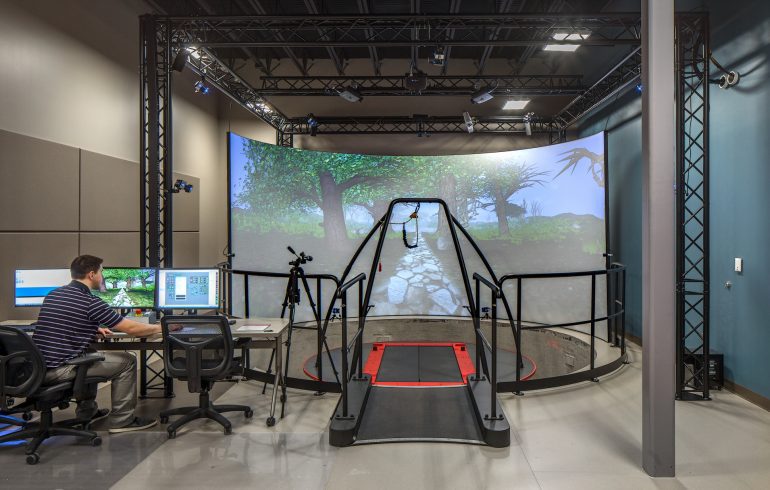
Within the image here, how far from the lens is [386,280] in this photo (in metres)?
8.11

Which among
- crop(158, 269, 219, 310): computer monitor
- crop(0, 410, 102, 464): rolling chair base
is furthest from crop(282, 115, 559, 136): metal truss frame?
crop(0, 410, 102, 464): rolling chair base

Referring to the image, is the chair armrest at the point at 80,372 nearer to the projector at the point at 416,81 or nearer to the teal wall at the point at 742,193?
the projector at the point at 416,81

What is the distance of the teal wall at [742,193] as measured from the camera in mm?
3984

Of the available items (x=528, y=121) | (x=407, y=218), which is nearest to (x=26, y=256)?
(x=407, y=218)

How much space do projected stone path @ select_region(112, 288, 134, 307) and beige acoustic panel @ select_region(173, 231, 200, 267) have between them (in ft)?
9.86

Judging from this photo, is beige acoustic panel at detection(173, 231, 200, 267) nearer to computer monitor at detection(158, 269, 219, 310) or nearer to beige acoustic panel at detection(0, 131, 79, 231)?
beige acoustic panel at detection(0, 131, 79, 231)

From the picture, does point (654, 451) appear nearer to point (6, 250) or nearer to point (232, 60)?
point (6, 250)

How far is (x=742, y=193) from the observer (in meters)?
4.25

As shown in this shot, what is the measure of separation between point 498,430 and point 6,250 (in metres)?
4.59

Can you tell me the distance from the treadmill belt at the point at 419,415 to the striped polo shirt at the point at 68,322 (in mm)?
2229

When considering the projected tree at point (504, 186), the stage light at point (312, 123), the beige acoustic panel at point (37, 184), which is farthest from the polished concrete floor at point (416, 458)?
the stage light at point (312, 123)

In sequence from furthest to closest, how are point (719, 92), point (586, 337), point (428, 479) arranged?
1. point (586, 337)
2. point (719, 92)
3. point (428, 479)

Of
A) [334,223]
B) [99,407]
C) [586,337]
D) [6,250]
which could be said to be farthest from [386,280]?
[6,250]

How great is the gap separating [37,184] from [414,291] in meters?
5.65
